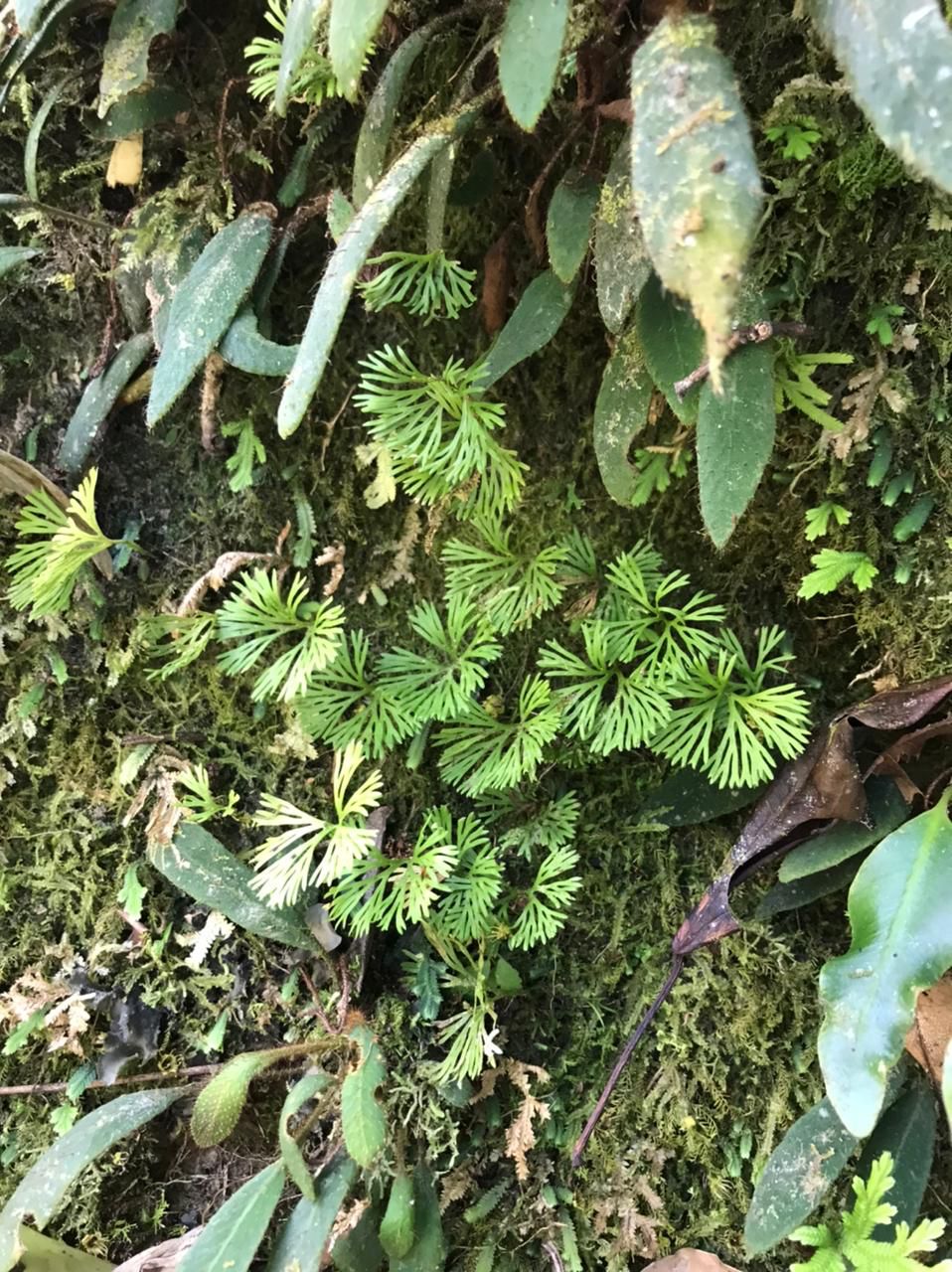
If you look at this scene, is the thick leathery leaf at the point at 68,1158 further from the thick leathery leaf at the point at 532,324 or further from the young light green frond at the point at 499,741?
the thick leathery leaf at the point at 532,324

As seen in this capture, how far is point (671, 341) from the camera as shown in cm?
91

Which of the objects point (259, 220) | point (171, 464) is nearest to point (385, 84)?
point (259, 220)

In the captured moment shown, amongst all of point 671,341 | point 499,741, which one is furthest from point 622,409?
point 499,741

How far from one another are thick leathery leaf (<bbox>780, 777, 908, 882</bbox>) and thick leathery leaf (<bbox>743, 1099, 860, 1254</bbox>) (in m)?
0.28

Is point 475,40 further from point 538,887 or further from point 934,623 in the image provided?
point 538,887

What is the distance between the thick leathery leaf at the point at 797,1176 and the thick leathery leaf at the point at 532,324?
3.13 ft

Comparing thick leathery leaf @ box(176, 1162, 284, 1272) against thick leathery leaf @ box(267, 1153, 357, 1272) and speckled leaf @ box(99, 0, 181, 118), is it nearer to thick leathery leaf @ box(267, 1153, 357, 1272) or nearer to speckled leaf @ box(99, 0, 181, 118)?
thick leathery leaf @ box(267, 1153, 357, 1272)

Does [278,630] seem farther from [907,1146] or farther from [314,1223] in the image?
[907,1146]

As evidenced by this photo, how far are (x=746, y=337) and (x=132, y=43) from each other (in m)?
0.84

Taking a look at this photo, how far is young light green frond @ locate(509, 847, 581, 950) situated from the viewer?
43.8 inches

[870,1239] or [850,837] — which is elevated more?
[850,837]

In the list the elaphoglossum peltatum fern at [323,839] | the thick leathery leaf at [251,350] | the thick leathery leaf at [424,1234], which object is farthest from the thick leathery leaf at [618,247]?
the thick leathery leaf at [424,1234]

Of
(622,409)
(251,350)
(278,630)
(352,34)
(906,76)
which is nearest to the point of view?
(906,76)

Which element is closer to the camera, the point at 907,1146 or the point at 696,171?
the point at 696,171
